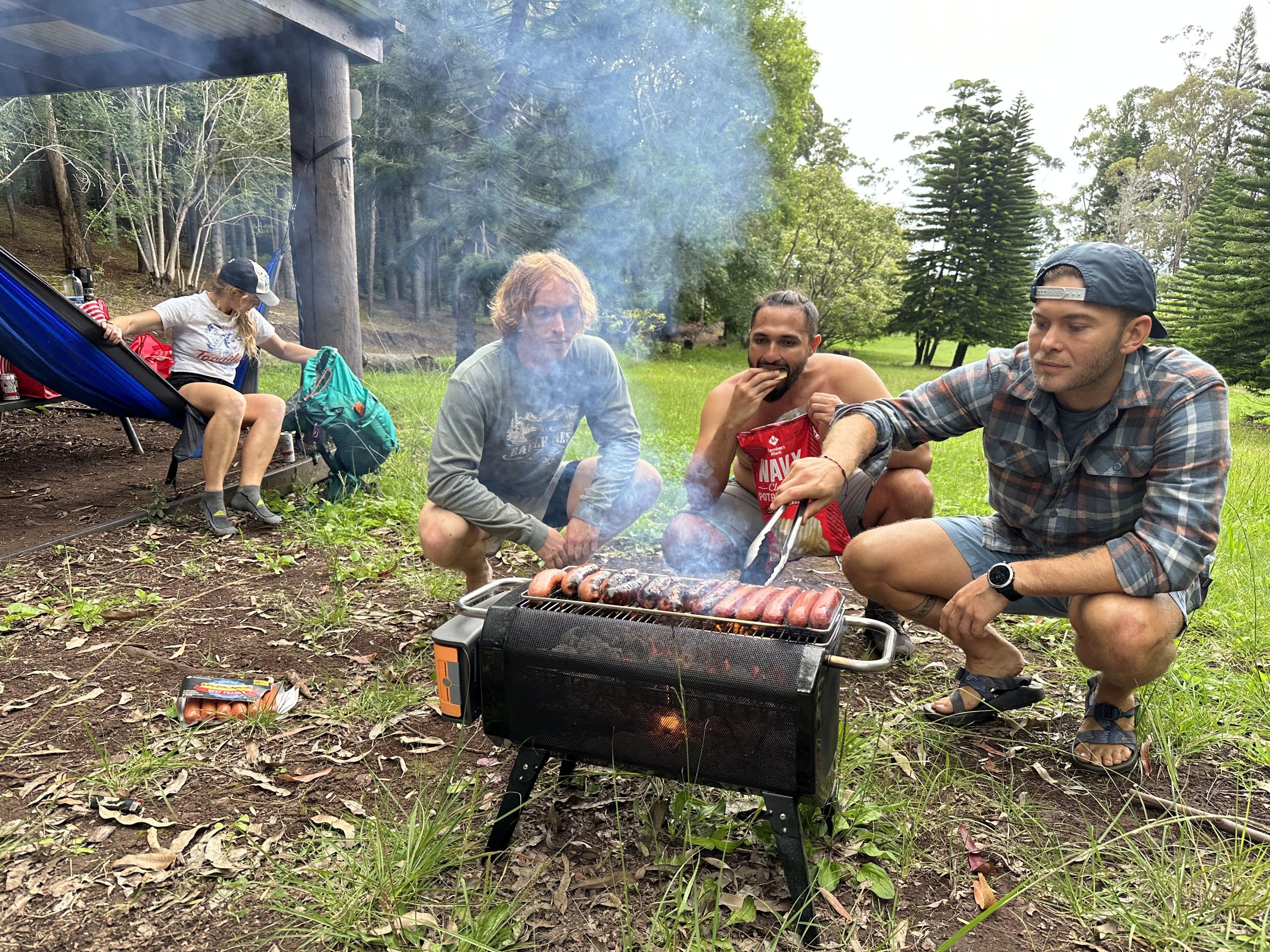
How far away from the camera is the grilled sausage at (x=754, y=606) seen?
71.9 inches

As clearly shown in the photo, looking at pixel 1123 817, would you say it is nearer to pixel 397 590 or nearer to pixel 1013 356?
pixel 1013 356

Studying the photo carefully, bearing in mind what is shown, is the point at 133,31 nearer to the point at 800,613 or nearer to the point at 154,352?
the point at 154,352

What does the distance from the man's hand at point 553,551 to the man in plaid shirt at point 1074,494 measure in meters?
1.02

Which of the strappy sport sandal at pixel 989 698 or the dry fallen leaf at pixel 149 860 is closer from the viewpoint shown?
the dry fallen leaf at pixel 149 860

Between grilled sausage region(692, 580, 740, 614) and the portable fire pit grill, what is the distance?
34mm

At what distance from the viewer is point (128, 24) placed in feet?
18.0

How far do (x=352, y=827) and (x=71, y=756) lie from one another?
952mm

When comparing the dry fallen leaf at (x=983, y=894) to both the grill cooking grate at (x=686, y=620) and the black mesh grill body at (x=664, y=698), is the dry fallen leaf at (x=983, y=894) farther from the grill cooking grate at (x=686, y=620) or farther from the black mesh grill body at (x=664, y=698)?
the grill cooking grate at (x=686, y=620)

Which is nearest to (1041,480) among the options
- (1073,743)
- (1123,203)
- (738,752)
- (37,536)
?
(1073,743)

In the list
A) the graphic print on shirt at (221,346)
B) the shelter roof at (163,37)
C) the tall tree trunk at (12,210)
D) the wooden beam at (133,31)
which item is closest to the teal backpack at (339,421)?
the graphic print on shirt at (221,346)

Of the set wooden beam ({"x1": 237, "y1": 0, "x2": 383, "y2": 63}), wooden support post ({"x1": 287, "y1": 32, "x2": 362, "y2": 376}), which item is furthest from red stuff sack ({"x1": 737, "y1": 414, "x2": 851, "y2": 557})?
wooden beam ({"x1": 237, "y1": 0, "x2": 383, "y2": 63})

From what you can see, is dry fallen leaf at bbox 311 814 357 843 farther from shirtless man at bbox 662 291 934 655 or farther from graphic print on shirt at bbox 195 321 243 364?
graphic print on shirt at bbox 195 321 243 364

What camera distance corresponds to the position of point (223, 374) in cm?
463

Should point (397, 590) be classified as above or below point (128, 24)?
below
